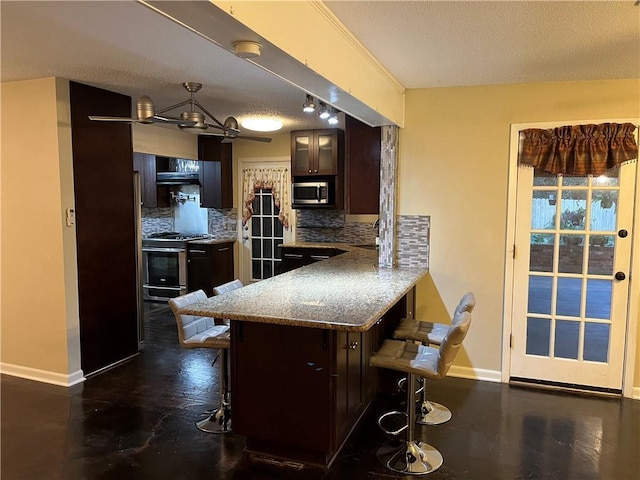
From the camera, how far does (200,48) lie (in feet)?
8.77

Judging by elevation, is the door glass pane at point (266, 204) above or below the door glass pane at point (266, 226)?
above

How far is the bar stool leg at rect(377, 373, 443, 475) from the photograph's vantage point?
2441 mm

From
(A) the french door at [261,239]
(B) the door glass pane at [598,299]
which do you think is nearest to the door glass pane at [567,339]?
(B) the door glass pane at [598,299]

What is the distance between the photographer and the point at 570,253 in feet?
11.5

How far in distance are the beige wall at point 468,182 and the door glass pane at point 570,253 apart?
1.37 ft

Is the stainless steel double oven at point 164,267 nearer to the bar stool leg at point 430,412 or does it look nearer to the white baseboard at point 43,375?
the white baseboard at point 43,375

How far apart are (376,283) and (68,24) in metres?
2.31

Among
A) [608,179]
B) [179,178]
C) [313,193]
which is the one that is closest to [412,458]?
[608,179]

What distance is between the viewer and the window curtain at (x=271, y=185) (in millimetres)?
6414

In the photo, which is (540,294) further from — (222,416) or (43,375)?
(43,375)

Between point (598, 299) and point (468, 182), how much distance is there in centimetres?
131

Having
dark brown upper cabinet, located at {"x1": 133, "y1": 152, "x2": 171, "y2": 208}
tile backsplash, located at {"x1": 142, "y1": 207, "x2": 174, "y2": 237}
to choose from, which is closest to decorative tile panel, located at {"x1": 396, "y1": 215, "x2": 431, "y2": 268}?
dark brown upper cabinet, located at {"x1": 133, "y1": 152, "x2": 171, "y2": 208}

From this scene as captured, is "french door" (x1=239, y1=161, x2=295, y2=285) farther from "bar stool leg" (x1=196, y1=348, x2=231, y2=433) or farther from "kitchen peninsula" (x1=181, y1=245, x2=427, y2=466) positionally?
"kitchen peninsula" (x1=181, y1=245, x2=427, y2=466)

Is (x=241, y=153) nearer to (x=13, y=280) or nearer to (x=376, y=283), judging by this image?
(x=13, y=280)
